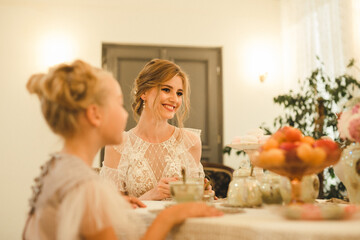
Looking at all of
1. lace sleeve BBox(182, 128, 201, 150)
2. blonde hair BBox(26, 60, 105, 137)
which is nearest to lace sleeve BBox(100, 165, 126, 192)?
lace sleeve BBox(182, 128, 201, 150)

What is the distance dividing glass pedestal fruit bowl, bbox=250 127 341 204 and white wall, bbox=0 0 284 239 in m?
3.51

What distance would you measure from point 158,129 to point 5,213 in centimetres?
302

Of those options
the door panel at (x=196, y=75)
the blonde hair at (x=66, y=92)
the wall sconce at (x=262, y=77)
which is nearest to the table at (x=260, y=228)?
the blonde hair at (x=66, y=92)

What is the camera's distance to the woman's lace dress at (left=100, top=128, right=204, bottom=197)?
6.98ft

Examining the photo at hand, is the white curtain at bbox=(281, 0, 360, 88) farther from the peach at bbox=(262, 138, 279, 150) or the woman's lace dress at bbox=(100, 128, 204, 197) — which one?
the peach at bbox=(262, 138, 279, 150)

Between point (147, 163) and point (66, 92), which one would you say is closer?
point (66, 92)

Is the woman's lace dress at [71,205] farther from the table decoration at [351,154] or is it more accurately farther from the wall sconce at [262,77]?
the wall sconce at [262,77]

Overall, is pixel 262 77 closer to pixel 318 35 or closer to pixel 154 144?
pixel 318 35

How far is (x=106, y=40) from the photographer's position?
4602mm

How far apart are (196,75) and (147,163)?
270 cm

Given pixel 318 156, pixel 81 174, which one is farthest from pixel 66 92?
pixel 318 156

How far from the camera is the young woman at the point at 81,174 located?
94 centimetres

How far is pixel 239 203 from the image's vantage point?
1281 millimetres

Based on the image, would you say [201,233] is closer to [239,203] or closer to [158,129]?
[239,203]
